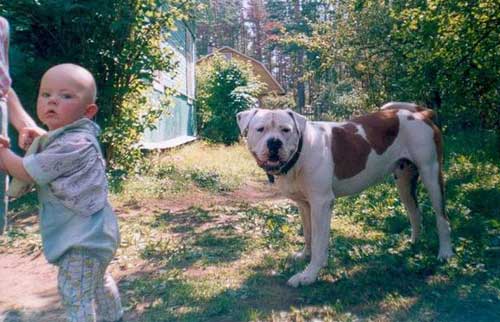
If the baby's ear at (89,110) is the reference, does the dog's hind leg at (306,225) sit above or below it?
below

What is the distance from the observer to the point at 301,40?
53.7ft

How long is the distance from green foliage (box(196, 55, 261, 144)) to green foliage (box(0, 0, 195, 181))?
10505mm

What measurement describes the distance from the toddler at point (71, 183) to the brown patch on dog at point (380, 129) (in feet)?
8.20

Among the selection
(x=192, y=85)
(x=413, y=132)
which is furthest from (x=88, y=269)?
(x=192, y=85)

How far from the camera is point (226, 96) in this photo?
19.6 metres

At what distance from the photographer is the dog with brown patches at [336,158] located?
3.50 metres

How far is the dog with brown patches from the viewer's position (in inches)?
138

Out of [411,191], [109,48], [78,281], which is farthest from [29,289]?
[109,48]

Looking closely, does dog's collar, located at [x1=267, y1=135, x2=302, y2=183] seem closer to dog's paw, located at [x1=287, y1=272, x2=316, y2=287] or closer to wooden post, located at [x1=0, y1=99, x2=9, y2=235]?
dog's paw, located at [x1=287, y1=272, x2=316, y2=287]

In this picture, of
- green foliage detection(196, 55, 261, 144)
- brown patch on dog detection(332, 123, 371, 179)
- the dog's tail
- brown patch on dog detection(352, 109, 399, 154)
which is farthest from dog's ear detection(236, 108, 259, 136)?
green foliage detection(196, 55, 261, 144)

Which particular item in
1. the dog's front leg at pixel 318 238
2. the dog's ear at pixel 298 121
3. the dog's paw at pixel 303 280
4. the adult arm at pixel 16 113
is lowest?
the dog's paw at pixel 303 280


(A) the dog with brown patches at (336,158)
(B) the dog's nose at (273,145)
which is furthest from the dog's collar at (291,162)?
(B) the dog's nose at (273,145)

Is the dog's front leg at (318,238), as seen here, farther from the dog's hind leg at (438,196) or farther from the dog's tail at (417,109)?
the dog's tail at (417,109)

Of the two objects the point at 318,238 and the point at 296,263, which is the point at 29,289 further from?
the point at 318,238
